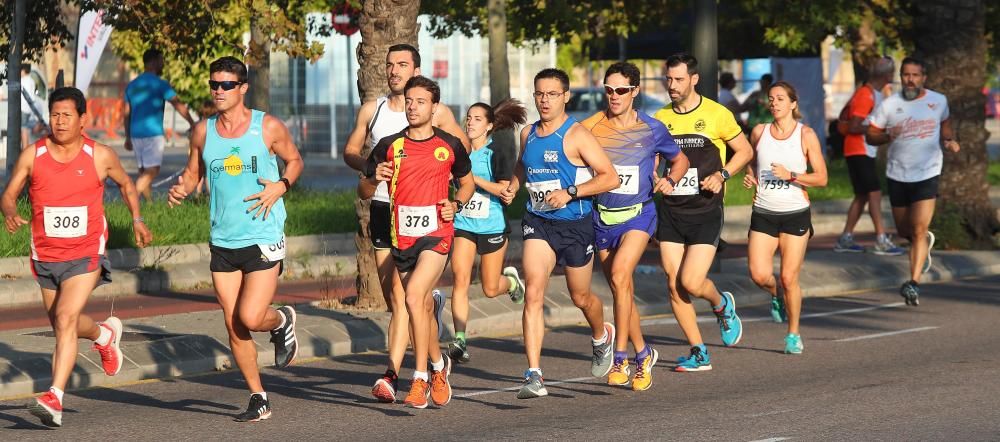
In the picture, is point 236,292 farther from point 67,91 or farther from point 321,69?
point 321,69

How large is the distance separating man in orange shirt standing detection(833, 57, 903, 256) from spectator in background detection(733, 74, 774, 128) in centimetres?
697

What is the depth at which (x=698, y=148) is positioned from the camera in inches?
446

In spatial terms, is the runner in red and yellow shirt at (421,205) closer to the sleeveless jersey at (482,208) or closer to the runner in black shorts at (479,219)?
the runner in black shorts at (479,219)

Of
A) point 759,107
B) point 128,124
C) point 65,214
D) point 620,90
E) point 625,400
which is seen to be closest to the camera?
point 65,214

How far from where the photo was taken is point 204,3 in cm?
1719

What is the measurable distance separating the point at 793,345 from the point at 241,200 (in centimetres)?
448

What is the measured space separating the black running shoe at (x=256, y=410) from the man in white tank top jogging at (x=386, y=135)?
0.68 meters

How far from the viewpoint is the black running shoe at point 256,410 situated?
30.5 ft

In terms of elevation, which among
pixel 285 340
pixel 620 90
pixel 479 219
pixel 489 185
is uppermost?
pixel 620 90

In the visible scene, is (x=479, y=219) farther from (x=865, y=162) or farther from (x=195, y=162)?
(x=865, y=162)

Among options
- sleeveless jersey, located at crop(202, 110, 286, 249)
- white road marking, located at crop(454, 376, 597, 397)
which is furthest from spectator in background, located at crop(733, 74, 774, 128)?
sleeveless jersey, located at crop(202, 110, 286, 249)

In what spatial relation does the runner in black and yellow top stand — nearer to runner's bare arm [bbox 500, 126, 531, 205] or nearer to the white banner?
runner's bare arm [bbox 500, 126, 531, 205]

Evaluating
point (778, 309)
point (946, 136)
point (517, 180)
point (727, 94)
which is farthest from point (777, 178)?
point (727, 94)

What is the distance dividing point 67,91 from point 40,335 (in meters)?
2.83
